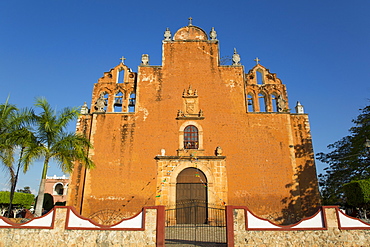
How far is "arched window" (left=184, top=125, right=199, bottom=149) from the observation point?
15562 millimetres

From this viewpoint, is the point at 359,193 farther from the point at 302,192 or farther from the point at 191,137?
the point at 191,137

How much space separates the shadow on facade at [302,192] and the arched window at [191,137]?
546 cm

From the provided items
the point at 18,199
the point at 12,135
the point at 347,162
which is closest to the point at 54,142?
the point at 12,135

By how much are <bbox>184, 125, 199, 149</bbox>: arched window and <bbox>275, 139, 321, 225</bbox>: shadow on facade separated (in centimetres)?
546

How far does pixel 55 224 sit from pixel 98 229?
1553mm

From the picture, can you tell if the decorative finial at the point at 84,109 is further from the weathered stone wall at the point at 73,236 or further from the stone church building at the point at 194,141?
the weathered stone wall at the point at 73,236

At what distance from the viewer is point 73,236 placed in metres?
9.20

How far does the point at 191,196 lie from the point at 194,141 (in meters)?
3.06

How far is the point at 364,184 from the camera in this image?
12352mm

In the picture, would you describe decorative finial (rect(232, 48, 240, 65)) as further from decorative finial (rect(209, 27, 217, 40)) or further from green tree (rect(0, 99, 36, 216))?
green tree (rect(0, 99, 36, 216))

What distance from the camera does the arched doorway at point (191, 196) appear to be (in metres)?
14.1

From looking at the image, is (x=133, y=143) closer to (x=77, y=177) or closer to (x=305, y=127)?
(x=77, y=177)

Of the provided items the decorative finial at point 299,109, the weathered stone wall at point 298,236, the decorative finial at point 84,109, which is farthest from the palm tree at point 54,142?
the decorative finial at point 299,109

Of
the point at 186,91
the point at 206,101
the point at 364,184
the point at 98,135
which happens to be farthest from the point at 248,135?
the point at 98,135
